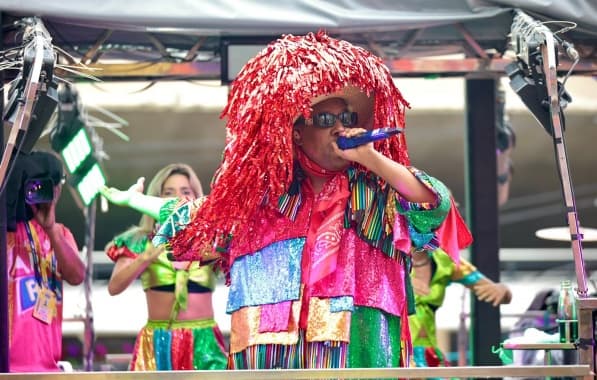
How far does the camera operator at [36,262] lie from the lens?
17.8 feet

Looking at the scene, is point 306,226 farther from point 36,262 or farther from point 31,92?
point 36,262

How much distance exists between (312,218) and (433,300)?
215 cm

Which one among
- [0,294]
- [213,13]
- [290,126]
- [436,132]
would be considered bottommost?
[0,294]

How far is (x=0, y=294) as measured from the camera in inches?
190

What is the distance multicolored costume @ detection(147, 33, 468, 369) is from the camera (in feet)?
13.6

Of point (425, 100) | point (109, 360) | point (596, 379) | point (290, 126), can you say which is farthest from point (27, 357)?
point (425, 100)

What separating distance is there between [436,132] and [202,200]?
8892 mm

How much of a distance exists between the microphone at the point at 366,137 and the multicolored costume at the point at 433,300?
222cm

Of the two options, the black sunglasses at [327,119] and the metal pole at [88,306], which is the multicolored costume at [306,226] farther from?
the metal pole at [88,306]

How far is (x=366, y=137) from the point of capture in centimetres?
400

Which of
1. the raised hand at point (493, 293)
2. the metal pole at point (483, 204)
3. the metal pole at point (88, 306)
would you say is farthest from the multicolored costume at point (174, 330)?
the metal pole at point (483, 204)

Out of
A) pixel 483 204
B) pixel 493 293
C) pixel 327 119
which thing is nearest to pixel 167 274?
pixel 493 293

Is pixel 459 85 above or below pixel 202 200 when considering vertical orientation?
above

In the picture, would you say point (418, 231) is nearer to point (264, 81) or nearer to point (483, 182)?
point (264, 81)
